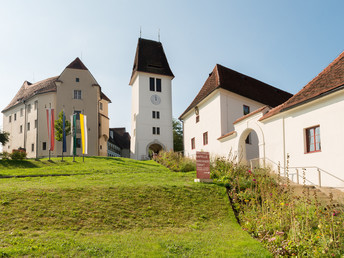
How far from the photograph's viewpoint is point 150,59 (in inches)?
1821

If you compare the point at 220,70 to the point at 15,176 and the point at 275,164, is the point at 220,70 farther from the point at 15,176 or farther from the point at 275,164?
the point at 15,176

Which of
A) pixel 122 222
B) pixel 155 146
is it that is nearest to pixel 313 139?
pixel 122 222

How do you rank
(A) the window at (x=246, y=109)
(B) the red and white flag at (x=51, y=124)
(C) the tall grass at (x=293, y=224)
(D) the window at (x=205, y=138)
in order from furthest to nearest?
(D) the window at (x=205, y=138)
(A) the window at (x=246, y=109)
(B) the red and white flag at (x=51, y=124)
(C) the tall grass at (x=293, y=224)

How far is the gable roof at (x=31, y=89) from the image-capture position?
44.8 metres

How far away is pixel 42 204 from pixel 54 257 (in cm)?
384

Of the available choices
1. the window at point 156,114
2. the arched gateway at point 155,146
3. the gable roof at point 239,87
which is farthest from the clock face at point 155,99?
the gable roof at point 239,87

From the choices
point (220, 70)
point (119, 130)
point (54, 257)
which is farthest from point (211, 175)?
point (119, 130)

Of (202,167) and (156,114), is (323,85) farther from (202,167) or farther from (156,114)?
(156,114)

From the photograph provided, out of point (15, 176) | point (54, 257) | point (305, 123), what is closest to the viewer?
point (54, 257)

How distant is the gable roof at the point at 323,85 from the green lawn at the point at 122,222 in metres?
6.41

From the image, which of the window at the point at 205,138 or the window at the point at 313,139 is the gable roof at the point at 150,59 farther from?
the window at the point at 313,139

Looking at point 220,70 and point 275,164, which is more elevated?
point 220,70

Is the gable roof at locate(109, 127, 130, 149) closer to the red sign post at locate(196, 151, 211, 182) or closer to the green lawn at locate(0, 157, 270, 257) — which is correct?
the red sign post at locate(196, 151, 211, 182)

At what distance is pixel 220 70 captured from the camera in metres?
31.5
